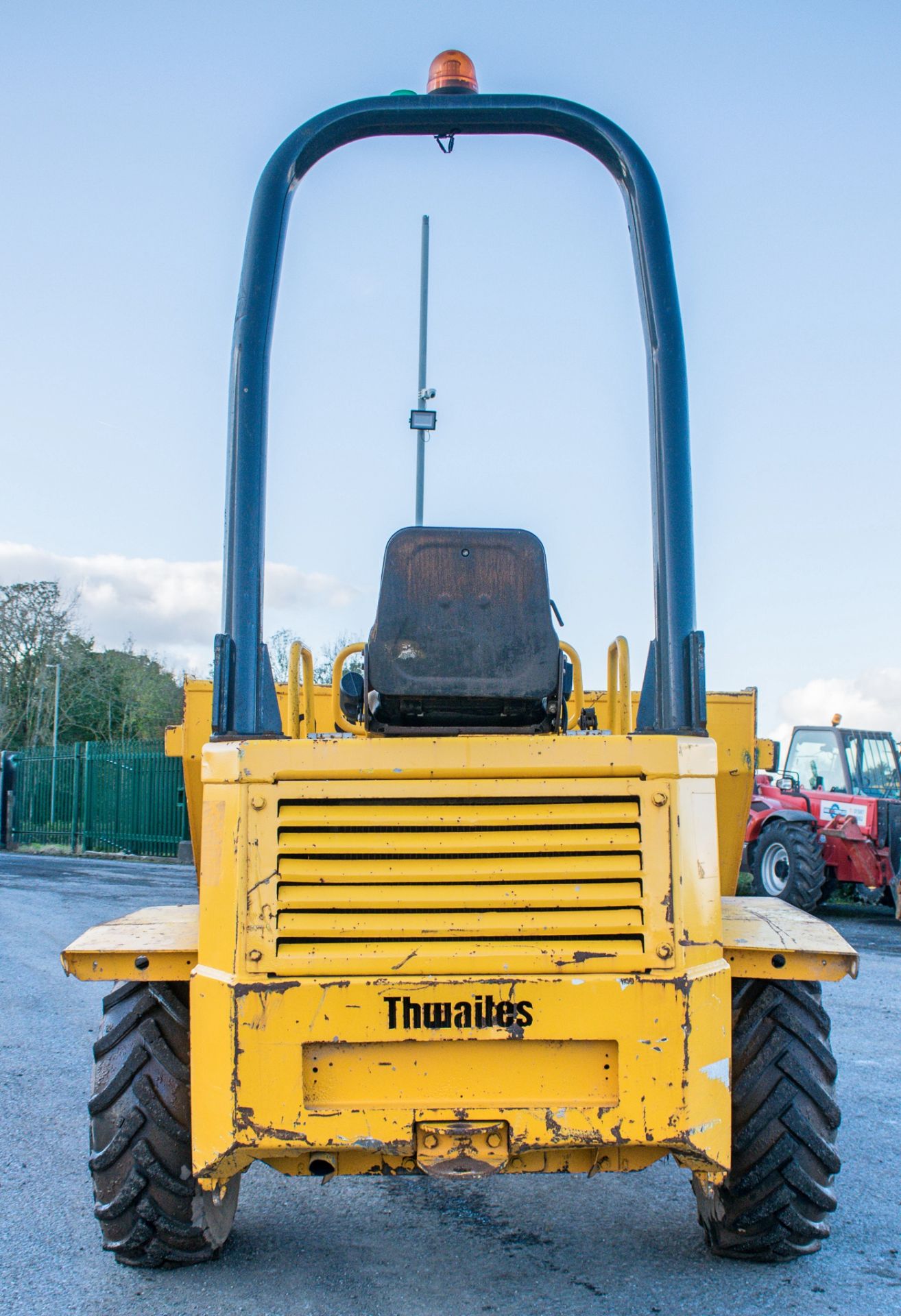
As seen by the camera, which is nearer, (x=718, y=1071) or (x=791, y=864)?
(x=718, y=1071)

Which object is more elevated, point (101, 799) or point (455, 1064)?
point (101, 799)

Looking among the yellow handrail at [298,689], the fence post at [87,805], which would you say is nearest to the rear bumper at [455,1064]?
the yellow handrail at [298,689]

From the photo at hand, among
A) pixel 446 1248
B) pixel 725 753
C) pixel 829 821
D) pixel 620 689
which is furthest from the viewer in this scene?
pixel 829 821

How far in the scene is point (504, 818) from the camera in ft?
10.7

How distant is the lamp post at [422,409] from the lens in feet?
18.7

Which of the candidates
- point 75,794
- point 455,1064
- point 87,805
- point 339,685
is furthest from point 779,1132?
point 75,794

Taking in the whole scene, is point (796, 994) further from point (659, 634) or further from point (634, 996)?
point (659, 634)

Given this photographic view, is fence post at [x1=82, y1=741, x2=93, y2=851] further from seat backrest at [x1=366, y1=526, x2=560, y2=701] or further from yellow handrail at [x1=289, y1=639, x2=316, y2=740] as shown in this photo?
seat backrest at [x1=366, y1=526, x2=560, y2=701]

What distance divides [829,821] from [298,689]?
9.86 meters

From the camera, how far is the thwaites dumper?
3174 mm

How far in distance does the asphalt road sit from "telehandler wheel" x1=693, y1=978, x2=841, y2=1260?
0.18 m

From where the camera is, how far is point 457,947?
3213 millimetres

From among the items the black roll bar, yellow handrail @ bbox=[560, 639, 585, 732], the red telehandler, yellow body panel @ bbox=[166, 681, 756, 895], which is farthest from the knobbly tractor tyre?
the black roll bar

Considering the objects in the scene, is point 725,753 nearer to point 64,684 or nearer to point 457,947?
point 457,947
